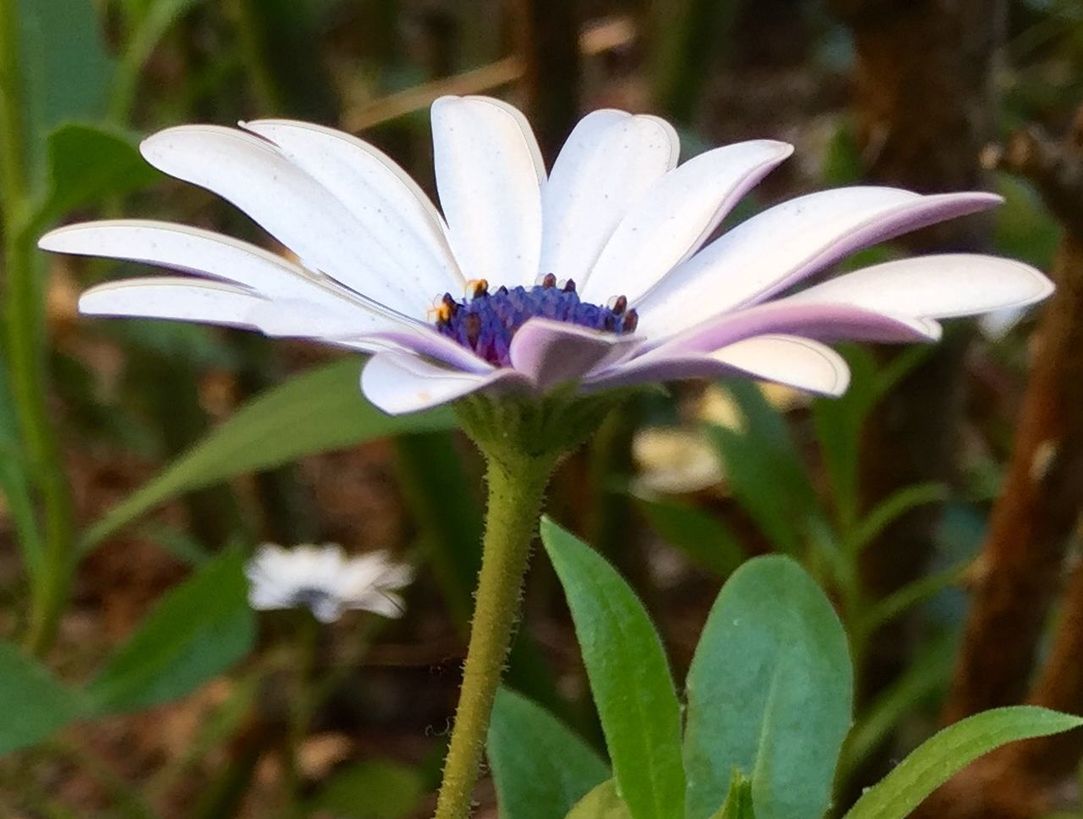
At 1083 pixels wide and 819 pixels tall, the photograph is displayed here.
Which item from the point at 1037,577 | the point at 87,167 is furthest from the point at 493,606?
the point at 1037,577

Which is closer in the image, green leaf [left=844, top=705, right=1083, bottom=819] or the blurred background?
green leaf [left=844, top=705, right=1083, bottom=819]

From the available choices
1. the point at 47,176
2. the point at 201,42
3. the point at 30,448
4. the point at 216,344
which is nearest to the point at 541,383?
the point at 47,176

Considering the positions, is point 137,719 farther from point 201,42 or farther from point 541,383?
point 541,383

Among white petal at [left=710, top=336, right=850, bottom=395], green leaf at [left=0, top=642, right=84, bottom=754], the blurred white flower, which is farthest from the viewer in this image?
the blurred white flower

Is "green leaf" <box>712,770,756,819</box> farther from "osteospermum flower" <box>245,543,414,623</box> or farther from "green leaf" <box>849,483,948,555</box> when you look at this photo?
"osteospermum flower" <box>245,543,414,623</box>

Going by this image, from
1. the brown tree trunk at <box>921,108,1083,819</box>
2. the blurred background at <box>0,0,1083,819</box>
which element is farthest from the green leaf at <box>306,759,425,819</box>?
the brown tree trunk at <box>921,108,1083,819</box>

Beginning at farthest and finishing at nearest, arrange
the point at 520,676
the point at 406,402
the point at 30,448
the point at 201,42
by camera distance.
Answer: the point at 201,42
the point at 520,676
the point at 30,448
the point at 406,402
